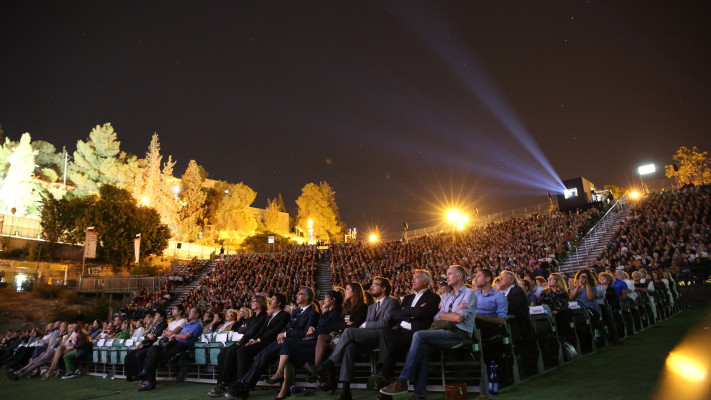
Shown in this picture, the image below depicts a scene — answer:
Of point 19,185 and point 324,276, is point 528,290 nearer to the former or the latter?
point 324,276

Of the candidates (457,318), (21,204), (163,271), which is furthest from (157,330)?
(21,204)

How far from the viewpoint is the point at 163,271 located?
108 ft

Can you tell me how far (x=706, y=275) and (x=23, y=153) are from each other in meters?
47.6

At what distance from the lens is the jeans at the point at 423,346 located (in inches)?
168

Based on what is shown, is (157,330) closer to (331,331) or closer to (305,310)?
(305,310)

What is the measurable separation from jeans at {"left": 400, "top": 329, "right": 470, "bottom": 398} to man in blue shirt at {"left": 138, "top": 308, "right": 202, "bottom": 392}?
15.2 ft

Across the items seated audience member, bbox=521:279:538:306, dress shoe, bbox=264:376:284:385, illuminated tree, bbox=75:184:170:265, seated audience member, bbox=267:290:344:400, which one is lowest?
dress shoe, bbox=264:376:284:385

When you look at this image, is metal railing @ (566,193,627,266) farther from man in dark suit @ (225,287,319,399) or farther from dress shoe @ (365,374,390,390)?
dress shoe @ (365,374,390,390)

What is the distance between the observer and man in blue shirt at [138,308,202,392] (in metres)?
7.04

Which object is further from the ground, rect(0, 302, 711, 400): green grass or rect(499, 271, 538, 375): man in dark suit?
rect(499, 271, 538, 375): man in dark suit

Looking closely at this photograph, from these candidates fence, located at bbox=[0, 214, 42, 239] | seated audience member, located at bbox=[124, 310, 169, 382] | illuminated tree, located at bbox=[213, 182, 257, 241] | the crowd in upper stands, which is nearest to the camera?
the crowd in upper stands

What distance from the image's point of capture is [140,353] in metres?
7.66

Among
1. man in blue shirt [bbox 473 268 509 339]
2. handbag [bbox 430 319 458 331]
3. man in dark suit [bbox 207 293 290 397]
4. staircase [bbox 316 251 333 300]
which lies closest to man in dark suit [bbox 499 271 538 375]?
man in blue shirt [bbox 473 268 509 339]

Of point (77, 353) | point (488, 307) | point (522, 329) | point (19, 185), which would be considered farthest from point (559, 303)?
point (19, 185)
